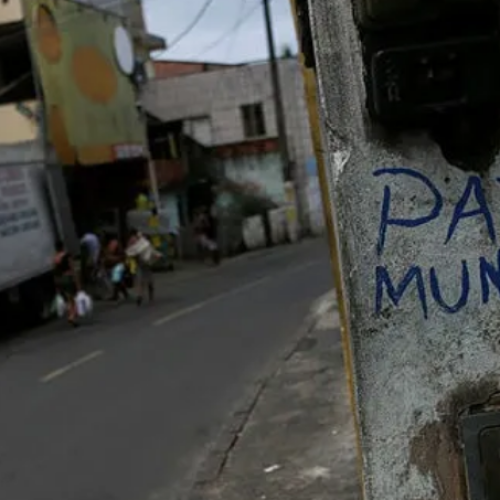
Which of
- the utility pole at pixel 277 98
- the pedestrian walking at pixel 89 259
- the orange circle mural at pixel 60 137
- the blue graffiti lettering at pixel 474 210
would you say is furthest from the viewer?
the utility pole at pixel 277 98

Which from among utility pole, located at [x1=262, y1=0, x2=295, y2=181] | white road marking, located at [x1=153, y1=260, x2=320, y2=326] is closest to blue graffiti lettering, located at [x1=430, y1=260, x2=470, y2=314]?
white road marking, located at [x1=153, y1=260, x2=320, y2=326]

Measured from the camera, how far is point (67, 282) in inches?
767

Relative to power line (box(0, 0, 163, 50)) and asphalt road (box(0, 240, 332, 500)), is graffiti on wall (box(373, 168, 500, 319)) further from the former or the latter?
power line (box(0, 0, 163, 50))

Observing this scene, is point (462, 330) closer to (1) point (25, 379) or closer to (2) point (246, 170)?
(1) point (25, 379)

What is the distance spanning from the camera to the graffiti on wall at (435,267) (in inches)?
114

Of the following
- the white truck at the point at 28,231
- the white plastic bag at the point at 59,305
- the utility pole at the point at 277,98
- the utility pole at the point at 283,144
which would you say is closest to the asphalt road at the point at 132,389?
the white plastic bag at the point at 59,305

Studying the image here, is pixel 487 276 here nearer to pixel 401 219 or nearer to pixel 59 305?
pixel 401 219

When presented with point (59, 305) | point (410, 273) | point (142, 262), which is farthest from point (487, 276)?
point (142, 262)

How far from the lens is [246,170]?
45.2 meters

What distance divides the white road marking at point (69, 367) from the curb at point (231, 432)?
Result: 2.50 metres

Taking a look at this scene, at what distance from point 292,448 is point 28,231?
1310 centimetres

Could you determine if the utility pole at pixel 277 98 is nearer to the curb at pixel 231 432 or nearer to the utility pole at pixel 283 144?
the utility pole at pixel 283 144

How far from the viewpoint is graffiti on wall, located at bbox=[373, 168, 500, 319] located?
289cm

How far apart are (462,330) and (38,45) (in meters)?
25.1
